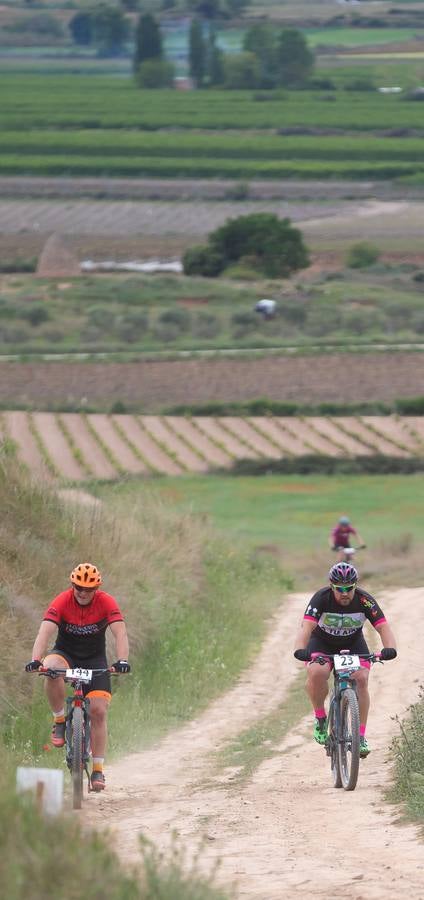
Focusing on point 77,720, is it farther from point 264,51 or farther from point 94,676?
point 264,51

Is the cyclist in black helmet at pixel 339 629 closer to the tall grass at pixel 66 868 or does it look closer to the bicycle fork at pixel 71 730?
the bicycle fork at pixel 71 730

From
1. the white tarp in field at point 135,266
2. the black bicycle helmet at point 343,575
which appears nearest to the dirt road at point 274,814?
the black bicycle helmet at point 343,575

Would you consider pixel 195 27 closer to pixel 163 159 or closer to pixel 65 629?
pixel 163 159

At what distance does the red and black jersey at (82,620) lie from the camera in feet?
36.1

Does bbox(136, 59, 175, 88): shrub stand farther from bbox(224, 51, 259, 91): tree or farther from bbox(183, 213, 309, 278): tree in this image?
bbox(183, 213, 309, 278): tree

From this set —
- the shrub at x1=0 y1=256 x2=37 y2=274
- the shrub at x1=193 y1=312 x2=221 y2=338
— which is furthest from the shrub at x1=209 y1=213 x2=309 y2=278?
the shrub at x1=193 y1=312 x2=221 y2=338

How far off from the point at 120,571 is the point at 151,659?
1.31 m

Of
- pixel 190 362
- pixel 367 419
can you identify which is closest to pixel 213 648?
pixel 367 419

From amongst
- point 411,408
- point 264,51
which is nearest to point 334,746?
point 411,408

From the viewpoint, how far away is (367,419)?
50844mm

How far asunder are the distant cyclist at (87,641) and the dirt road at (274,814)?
19.5 inches

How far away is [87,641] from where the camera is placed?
11.1 m

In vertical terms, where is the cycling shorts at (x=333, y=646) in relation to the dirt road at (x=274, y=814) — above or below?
above

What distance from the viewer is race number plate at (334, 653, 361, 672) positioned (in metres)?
11.5
